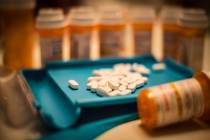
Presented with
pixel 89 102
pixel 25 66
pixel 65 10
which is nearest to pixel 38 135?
pixel 89 102

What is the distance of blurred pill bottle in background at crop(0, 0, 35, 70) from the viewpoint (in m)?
0.61

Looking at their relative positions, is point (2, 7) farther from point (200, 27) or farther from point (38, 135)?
point (200, 27)

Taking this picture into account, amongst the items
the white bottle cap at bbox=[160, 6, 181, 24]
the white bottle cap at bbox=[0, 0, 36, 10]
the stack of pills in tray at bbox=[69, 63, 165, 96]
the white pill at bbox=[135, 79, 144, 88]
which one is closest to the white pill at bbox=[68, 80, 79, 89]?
the stack of pills in tray at bbox=[69, 63, 165, 96]

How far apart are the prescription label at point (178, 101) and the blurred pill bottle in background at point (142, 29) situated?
32cm

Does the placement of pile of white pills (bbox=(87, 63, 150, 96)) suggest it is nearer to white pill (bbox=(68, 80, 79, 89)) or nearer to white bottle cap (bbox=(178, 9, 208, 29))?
white pill (bbox=(68, 80, 79, 89))

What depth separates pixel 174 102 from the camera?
41 cm

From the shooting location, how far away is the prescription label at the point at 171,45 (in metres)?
0.72

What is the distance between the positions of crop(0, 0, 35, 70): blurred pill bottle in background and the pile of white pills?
17 centimetres

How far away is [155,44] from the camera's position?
0.83m

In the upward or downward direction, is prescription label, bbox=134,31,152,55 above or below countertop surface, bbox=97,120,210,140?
above

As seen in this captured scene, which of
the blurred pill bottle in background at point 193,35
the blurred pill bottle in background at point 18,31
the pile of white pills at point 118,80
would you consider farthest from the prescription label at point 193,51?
the blurred pill bottle in background at point 18,31

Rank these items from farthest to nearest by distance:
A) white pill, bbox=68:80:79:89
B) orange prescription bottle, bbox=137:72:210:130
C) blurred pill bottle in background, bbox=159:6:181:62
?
1. blurred pill bottle in background, bbox=159:6:181:62
2. white pill, bbox=68:80:79:89
3. orange prescription bottle, bbox=137:72:210:130

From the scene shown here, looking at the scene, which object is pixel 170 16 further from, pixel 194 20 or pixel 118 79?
pixel 118 79

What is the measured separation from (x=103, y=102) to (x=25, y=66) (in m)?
0.27
